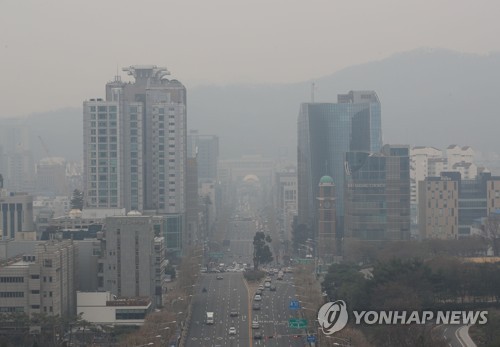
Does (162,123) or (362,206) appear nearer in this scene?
(362,206)

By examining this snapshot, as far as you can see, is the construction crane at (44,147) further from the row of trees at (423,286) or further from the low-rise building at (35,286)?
the low-rise building at (35,286)

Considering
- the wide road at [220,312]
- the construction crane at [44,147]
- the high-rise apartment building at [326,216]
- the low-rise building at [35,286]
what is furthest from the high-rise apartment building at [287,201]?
the low-rise building at [35,286]

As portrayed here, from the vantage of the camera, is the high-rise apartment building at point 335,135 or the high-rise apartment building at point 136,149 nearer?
the high-rise apartment building at point 136,149

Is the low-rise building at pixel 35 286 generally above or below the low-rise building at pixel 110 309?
above

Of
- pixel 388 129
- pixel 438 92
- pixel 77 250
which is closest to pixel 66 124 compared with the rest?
pixel 388 129

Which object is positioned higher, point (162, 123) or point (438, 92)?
point (438, 92)

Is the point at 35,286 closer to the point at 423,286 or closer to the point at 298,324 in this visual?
the point at 298,324

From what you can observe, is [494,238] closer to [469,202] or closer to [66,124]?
[469,202]
